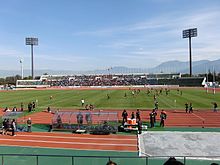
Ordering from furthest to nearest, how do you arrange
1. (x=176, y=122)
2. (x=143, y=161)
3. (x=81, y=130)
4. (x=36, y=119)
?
(x=36, y=119), (x=176, y=122), (x=81, y=130), (x=143, y=161)

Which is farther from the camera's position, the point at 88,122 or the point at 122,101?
the point at 122,101

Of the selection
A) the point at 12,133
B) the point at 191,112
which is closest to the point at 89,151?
the point at 12,133

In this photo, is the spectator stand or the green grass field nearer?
the spectator stand

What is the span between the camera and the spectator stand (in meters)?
23.8

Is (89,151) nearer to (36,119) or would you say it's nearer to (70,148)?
(70,148)

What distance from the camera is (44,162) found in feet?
52.2

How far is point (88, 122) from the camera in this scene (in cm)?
2486

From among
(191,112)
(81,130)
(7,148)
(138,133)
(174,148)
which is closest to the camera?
(174,148)

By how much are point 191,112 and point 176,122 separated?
6984 millimetres

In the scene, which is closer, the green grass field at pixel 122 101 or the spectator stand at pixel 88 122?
the spectator stand at pixel 88 122

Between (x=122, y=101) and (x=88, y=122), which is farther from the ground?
(x=122, y=101)

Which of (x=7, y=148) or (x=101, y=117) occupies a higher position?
(x=101, y=117)

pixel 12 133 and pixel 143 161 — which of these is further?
pixel 12 133

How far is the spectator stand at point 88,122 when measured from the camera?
23766 millimetres
